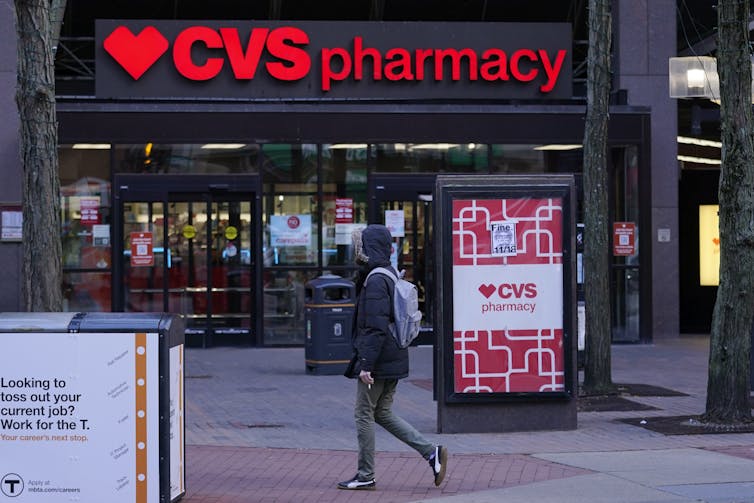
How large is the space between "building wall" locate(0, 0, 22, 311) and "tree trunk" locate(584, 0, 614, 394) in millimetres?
10057

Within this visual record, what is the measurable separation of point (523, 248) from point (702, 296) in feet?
51.2

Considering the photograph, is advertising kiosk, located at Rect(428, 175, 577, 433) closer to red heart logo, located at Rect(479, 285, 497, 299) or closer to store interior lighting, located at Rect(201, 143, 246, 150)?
red heart logo, located at Rect(479, 285, 497, 299)

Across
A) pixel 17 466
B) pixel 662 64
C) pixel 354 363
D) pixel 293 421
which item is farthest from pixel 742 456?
pixel 662 64

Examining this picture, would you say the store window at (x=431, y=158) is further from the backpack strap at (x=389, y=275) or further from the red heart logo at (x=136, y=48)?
the backpack strap at (x=389, y=275)

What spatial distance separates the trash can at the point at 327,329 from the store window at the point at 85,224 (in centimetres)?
490

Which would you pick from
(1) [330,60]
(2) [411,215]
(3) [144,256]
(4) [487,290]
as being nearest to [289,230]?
(2) [411,215]

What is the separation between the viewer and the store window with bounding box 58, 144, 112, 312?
20.8 m

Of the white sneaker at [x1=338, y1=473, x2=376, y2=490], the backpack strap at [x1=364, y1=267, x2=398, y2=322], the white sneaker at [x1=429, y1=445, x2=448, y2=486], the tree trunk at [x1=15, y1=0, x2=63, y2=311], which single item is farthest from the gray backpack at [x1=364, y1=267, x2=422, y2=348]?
the tree trunk at [x1=15, y1=0, x2=63, y2=311]

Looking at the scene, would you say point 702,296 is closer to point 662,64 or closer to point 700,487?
point 662,64

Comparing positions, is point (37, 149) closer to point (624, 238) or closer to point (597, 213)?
point (597, 213)

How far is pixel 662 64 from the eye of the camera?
22.2m

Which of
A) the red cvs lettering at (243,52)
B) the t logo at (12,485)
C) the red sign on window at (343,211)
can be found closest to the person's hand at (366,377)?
the t logo at (12,485)

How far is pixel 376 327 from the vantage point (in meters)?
8.95

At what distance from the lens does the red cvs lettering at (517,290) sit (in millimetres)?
11664
